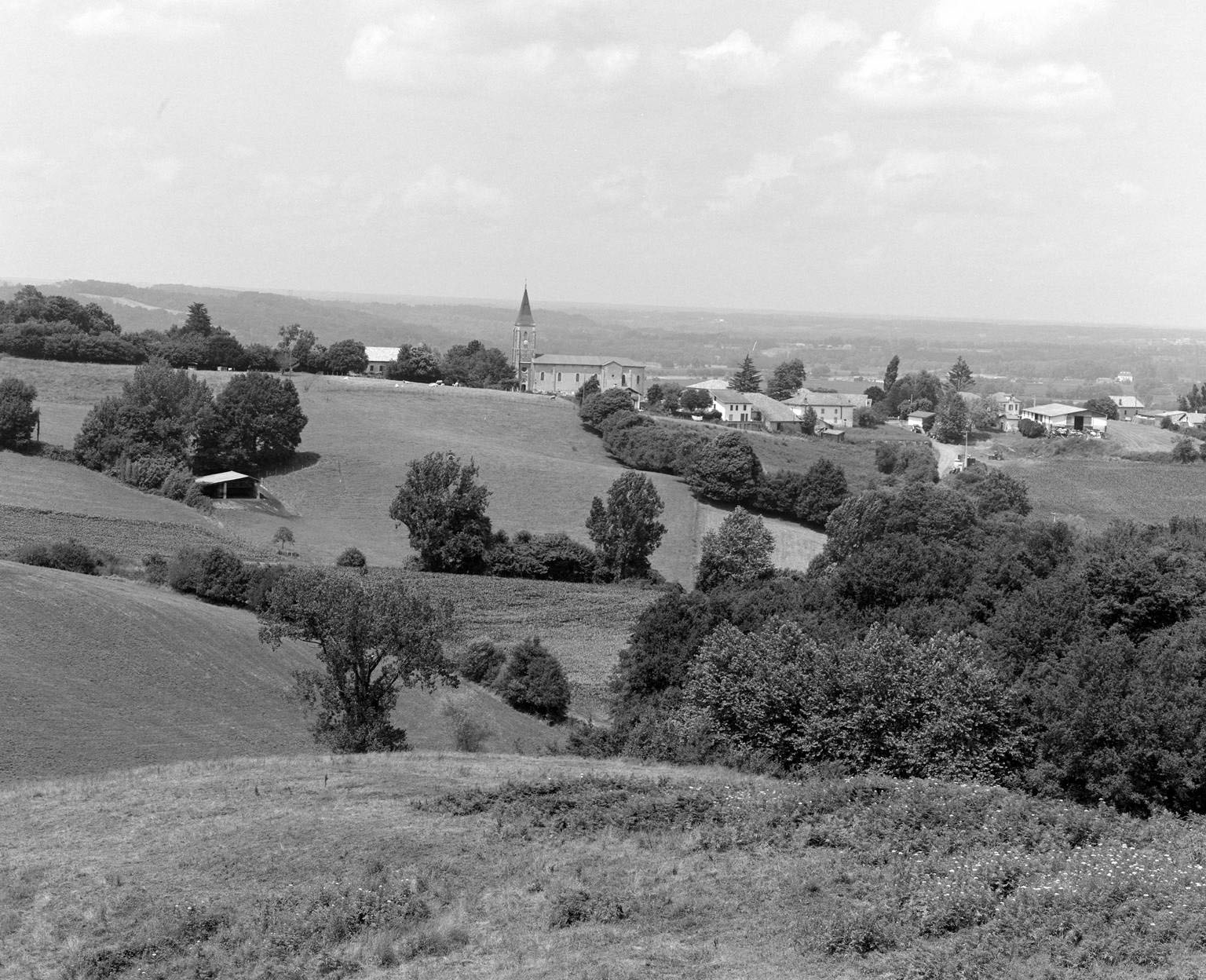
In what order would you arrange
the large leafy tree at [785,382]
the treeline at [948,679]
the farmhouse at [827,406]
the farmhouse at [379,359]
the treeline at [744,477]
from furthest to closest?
the large leafy tree at [785,382]
the farmhouse at [827,406]
the farmhouse at [379,359]
the treeline at [744,477]
the treeline at [948,679]

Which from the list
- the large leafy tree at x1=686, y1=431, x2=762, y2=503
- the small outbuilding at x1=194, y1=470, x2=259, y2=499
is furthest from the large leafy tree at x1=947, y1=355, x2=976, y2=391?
the small outbuilding at x1=194, y1=470, x2=259, y2=499

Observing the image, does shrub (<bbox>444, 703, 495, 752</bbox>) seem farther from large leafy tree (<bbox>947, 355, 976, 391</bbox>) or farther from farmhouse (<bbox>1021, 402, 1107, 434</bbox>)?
large leafy tree (<bbox>947, 355, 976, 391</bbox>)

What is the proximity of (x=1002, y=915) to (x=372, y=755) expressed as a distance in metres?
11.6

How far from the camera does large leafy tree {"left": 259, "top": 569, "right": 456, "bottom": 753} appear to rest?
26.4 meters

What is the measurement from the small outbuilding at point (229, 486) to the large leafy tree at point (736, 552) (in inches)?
937

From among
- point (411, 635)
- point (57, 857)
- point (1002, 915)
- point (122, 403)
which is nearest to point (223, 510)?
point (122, 403)

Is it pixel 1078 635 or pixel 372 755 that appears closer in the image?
pixel 372 755

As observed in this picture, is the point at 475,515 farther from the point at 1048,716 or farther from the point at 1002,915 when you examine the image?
the point at 1002,915

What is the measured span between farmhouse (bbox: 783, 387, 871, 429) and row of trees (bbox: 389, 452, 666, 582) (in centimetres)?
6458

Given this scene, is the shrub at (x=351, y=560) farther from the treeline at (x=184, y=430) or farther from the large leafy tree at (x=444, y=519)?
the treeline at (x=184, y=430)

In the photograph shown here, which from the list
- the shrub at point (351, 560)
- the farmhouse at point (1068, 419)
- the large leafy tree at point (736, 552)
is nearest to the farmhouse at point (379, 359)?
the large leafy tree at point (736, 552)

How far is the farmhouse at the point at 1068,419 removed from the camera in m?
122

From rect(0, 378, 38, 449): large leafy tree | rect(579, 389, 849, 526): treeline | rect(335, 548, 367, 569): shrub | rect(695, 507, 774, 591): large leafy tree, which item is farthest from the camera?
rect(579, 389, 849, 526): treeline

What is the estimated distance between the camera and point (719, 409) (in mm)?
113750
